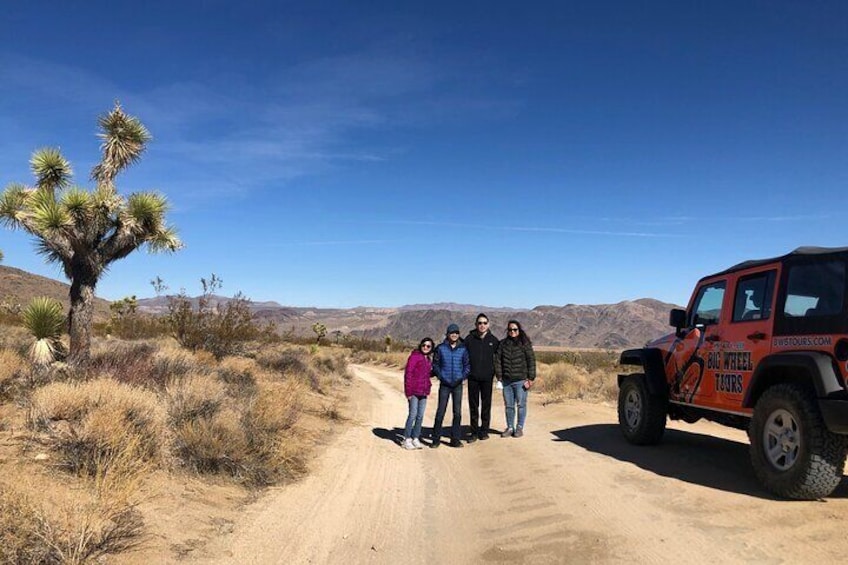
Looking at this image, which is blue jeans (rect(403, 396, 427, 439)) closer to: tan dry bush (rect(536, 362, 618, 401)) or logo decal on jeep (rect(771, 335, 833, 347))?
logo decal on jeep (rect(771, 335, 833, 347))

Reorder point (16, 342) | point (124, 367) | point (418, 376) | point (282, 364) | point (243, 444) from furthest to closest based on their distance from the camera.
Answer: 1. point (282, 364)
2. point (16, 342)
3. point (124, 367)
4. point (418, 376)
5. point (243, 444)

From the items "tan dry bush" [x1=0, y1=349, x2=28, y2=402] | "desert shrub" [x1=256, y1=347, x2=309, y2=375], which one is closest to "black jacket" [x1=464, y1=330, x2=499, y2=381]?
"tan dry bush" [x1=0, y1=349, x2=28, y2=402]

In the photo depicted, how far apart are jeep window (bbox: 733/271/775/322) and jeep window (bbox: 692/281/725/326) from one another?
42cm

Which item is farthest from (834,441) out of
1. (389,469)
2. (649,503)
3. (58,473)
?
(58,473)

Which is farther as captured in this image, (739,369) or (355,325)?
(355,325)

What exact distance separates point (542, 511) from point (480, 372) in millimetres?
4736

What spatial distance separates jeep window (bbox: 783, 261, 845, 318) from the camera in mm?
6148

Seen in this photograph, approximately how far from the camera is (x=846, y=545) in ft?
16.8

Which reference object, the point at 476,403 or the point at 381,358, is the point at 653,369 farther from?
the point at 381,358

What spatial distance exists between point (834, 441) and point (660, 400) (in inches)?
133

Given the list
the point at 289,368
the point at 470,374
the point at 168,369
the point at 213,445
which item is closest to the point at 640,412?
the point at 470,374

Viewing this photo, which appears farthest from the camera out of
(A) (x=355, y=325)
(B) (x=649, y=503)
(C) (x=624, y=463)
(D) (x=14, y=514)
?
(A) (x=355, y=325)

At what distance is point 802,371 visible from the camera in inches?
249

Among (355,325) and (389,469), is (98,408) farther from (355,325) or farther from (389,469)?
(355,325)
